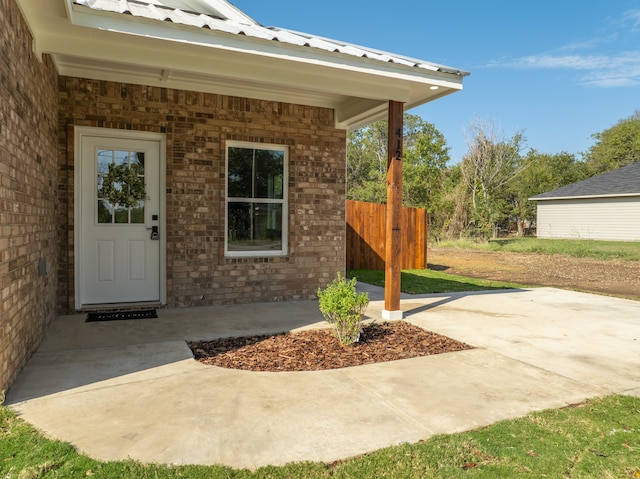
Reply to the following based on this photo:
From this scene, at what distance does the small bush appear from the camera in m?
4.52

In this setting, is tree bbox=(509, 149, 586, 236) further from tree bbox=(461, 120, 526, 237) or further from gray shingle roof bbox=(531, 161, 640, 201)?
gray shingle roof bbox=(531, 161, 640, 201)

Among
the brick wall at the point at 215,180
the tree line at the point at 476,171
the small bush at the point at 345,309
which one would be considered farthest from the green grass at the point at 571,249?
the small bush at the point at 345,309

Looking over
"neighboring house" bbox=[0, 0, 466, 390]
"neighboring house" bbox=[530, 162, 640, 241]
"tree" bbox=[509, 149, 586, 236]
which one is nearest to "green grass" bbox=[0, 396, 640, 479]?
"neighboring house" bbox=[0, 0, 466, 390]

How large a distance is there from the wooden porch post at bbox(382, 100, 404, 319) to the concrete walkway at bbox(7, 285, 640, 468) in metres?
0.45

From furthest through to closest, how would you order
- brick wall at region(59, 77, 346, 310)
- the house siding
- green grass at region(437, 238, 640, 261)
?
the house siding, green grass at region(437, 238, 640, 261), brick wall at region(59, 77, 346, 310)

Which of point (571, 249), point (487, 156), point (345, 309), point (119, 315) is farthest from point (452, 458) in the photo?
point (487, 156)

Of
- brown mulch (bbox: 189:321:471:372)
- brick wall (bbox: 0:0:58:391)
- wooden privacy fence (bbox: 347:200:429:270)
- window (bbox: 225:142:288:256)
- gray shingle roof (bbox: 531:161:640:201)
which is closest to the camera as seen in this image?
brick wall (bbox: 0:0:58:391)

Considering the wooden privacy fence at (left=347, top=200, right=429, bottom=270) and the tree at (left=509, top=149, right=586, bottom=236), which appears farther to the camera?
the tree at (left=509, top=149, right=586, bottom=236)

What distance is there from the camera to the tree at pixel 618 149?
3994 cm

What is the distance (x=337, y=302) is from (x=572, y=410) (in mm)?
2231

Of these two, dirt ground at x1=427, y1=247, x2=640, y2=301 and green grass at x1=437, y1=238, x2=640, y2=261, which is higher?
green grass at x1=437, y1=238, x2=640, y2=261

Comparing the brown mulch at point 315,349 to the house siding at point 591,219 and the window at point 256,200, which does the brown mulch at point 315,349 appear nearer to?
the window at point 256,200

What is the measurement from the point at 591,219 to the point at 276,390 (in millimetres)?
28712

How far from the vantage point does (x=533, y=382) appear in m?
3.61
